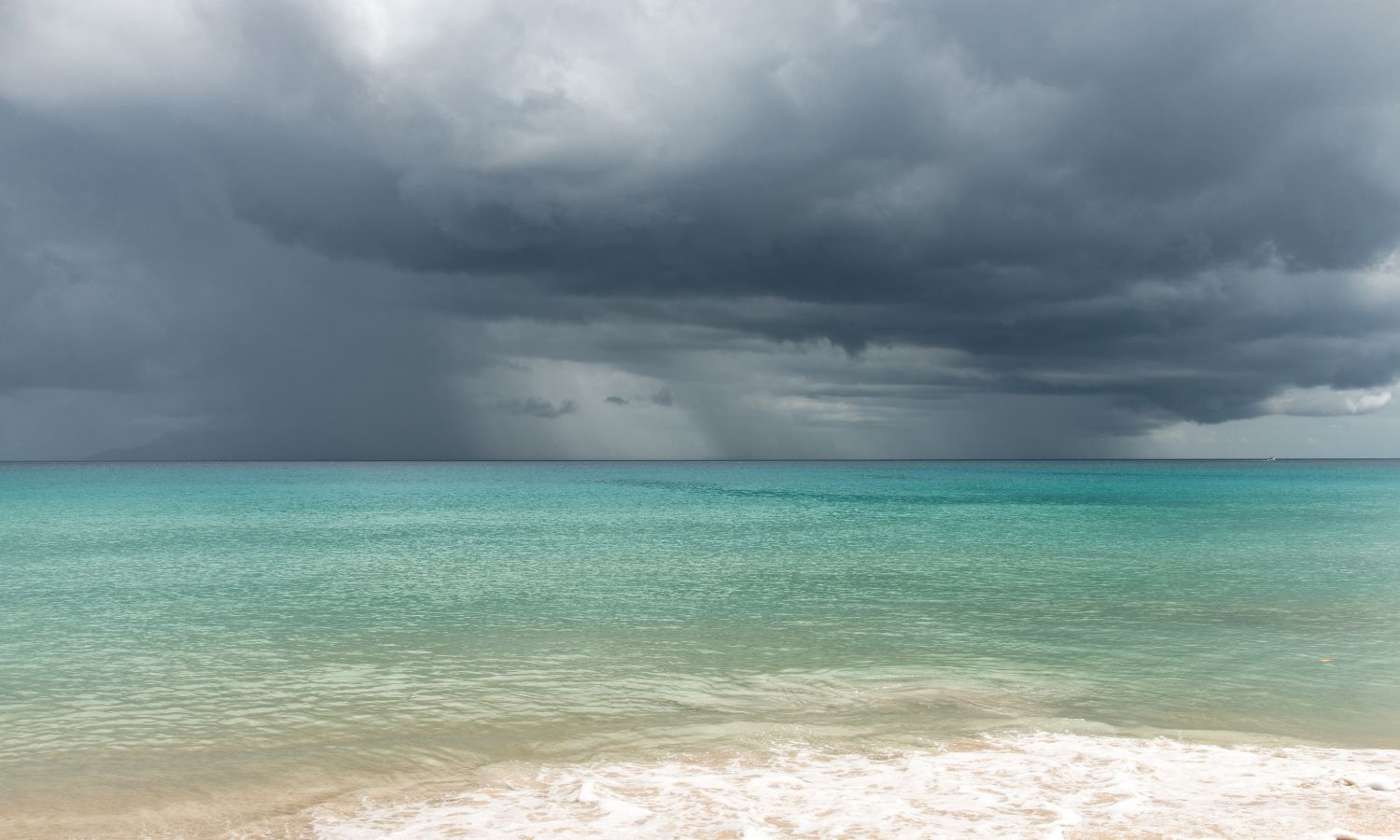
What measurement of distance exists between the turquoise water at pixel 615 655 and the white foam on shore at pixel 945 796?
40.2 inches

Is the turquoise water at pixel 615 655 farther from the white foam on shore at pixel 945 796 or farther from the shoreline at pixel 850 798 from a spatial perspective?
the white foam on shore at pixel 945 796

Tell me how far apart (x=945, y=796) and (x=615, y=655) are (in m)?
10.8

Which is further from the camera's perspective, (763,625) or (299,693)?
(763,625)

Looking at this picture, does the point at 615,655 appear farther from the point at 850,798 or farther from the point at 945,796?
the point at 945,796

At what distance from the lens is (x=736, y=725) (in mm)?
14266

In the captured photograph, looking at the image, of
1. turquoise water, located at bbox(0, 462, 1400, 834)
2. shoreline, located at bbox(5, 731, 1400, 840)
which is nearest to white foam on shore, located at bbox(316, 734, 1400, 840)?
shoreline, located at bbox(5, 731, 1400, 840)

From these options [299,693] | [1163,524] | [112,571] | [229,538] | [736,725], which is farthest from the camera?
[1163,524]

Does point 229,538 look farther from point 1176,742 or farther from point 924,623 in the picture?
point 1176,742

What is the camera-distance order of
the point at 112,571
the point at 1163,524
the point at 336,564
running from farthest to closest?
the point at 1163,524
the point at 336,564
the point at 112,571

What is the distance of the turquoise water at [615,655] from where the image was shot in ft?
43.4

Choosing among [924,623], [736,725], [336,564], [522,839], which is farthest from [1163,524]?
[522,839]

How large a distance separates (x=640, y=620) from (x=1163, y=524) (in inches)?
2046

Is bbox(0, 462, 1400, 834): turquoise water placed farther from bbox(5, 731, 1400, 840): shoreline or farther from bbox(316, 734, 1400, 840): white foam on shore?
bbox(316, 734, 1400, 840): white foam on shore

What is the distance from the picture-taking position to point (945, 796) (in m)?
10.5
